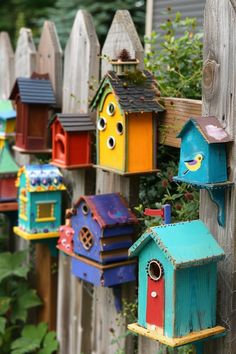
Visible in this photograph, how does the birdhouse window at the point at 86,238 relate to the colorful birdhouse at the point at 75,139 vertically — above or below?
below

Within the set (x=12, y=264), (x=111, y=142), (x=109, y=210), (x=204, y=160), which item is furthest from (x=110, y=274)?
(x=12, y=264)

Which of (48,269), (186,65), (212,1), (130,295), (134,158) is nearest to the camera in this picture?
(212,1)

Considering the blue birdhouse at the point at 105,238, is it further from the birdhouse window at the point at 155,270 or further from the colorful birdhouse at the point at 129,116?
the birdhouse window at the point at 155,270

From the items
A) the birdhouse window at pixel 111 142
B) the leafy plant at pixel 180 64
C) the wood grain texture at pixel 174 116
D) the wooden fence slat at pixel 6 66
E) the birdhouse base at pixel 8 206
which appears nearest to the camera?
Answer: the wood grain texture at pixel 174 116

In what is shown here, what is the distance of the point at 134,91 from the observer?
3.36m

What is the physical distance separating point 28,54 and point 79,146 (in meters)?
1.25

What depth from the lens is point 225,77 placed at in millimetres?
2832

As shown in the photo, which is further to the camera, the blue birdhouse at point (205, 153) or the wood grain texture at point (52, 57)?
the wood grain texture at point (52, 57)

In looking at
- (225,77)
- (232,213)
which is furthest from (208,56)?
(232,213)

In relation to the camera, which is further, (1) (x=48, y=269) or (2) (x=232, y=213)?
(1) (x=48, y=269)

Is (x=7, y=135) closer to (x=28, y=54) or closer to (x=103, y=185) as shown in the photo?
(x=28, y=54)

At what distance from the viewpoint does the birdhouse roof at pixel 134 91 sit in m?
3.29

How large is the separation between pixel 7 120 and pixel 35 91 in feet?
1.72

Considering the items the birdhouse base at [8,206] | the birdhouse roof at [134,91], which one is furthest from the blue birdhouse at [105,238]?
the birdhouse base at [8,206]
